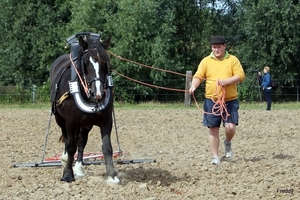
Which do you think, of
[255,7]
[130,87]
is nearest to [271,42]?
[255,7]

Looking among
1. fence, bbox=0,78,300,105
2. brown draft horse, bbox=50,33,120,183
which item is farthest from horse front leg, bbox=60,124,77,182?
fence, bbox=0,78,300,105

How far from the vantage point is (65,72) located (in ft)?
24.2

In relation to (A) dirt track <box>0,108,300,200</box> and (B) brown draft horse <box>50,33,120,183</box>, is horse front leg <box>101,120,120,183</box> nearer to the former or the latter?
(B) brown draft horse <box>50,33,120,183</box>

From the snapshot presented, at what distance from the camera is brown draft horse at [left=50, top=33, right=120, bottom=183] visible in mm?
6422

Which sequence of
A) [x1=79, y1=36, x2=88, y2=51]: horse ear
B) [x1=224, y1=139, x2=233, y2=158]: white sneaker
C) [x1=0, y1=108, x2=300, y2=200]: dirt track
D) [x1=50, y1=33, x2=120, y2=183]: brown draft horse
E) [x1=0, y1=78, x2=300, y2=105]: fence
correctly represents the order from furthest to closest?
[x1=0, y1=78, x2=300, y2=105]: fence < [x1=224, y1=139, x2=233, y2=158]: white sneaker < [x1=79, y1=36, x2=88, y2=51]: horse ear < [x1=50, y1=33, x2=120, y2=183]: brown draft horse < [x1=0, y1=108, x2=300, y2=200]: dirt track

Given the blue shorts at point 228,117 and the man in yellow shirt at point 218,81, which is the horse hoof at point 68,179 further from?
the blue shorts at point 228,117

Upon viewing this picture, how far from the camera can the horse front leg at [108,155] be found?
21.4 ft

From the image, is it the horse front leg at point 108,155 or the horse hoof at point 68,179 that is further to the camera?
the horse hoof at point 68,179

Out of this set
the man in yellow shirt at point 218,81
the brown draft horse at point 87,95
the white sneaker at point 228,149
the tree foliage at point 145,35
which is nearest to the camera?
the brown draft horse at point 87,95

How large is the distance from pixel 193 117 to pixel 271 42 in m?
14.9

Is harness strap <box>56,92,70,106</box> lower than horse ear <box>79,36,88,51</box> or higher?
lower

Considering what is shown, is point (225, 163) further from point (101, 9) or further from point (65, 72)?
point (101, 9)

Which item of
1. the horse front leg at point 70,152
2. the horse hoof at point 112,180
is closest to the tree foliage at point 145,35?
the horse front leg at point 70,152

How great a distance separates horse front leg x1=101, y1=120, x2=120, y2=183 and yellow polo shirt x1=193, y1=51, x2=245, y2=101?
1865 mm
